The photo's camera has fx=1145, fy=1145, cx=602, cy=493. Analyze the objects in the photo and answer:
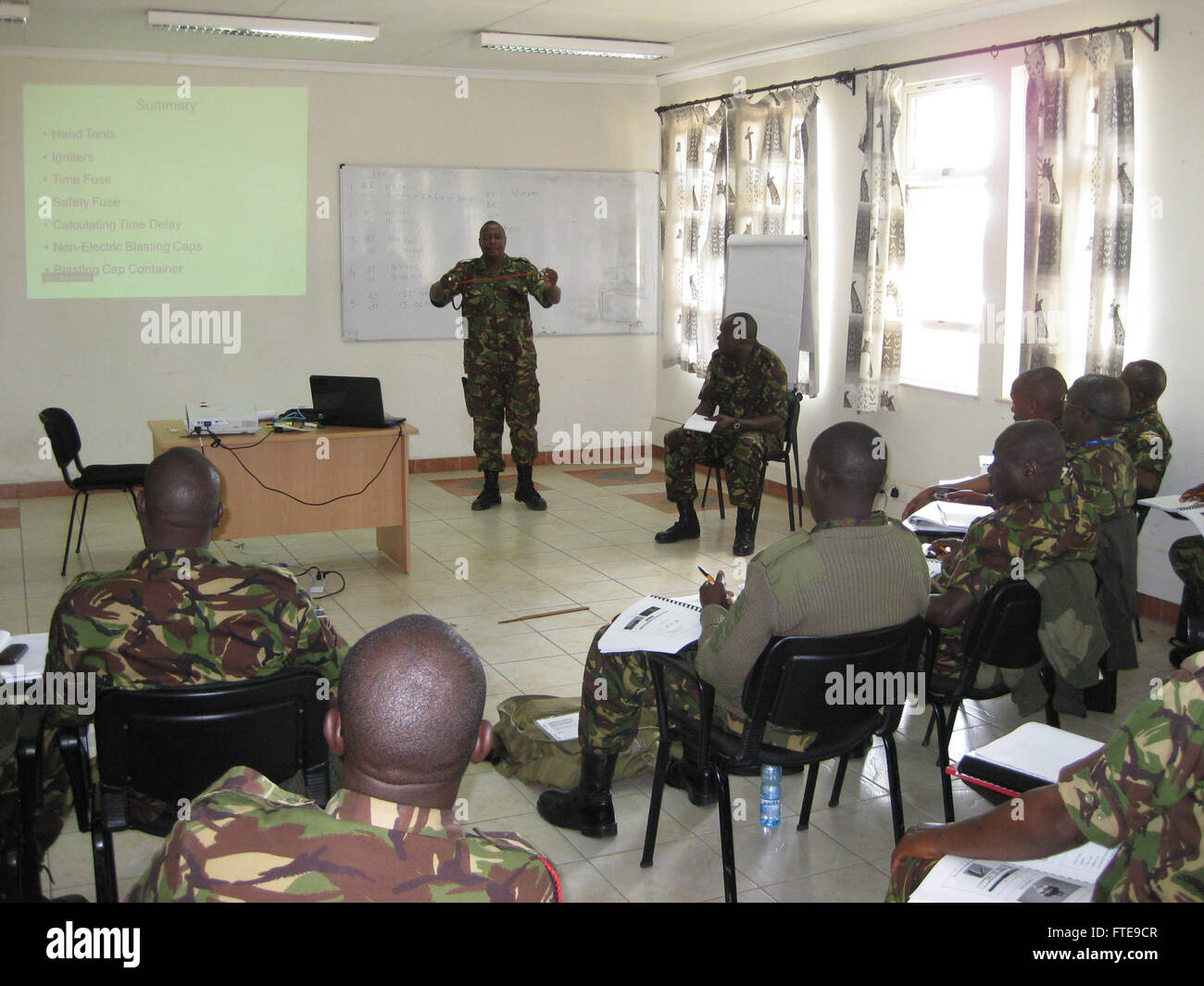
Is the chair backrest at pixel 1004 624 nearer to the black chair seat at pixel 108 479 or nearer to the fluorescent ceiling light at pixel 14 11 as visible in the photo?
the black chair seat at pixel 108 479

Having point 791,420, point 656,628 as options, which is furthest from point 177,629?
point 791,420

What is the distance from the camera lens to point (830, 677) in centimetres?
250

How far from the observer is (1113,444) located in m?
3.75

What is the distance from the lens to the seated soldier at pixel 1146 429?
452 cm

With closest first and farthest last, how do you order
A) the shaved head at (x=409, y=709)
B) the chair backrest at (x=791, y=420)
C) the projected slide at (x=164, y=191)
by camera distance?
the shaved head at (x=409, y=709) < the chair backrest at (x=791, y=420) < the projected slide at (x=164, y=191)

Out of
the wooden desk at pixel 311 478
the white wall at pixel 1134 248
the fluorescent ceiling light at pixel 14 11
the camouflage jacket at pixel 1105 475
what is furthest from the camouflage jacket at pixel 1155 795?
the fluorescent ceiling light at pixel 14 11

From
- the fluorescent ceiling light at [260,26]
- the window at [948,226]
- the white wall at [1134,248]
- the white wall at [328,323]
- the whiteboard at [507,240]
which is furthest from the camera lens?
the whiteboard at [507,240]

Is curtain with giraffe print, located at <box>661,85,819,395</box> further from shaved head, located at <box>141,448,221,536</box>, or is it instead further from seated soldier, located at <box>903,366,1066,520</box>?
shaved head, located at <box>141,448,221,536</box>

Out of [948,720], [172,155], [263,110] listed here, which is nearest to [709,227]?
[263,110]

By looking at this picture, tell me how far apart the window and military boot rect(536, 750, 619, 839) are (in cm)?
375

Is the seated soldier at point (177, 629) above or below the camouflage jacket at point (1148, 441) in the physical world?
below

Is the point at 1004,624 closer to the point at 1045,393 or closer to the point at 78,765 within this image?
the point at 1045,393

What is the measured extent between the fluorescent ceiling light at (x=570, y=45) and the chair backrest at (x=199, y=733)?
5.32 meters

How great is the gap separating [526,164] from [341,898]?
25.2ft
